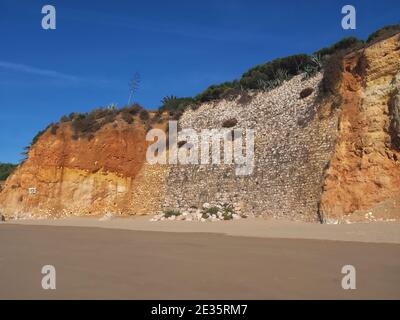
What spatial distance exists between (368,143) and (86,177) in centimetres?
2298

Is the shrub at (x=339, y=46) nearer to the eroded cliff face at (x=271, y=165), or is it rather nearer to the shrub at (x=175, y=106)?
the eroded cliff face at (x=271, y=165)

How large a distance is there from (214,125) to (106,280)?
26655 millimetres

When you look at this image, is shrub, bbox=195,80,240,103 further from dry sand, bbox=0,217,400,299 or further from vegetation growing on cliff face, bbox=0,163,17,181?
vegetation growing on cliff face, bbox=0,163,17,181

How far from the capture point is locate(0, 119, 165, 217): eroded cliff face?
3231 cm

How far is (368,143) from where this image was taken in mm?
18875

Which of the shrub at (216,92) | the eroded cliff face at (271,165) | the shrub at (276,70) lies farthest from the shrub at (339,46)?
the shrub at (216,92)

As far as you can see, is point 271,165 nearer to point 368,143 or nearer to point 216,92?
point 368,143

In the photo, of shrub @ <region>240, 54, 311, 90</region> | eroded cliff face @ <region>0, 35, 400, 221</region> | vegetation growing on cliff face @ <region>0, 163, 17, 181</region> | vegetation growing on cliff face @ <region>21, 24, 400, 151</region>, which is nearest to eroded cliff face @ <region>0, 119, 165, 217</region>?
eroded cliff face @ <region>0, 35, 400, 221</region>

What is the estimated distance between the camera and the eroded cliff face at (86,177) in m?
32.3

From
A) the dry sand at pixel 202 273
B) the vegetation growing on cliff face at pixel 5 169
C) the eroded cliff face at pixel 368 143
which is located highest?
the vegetation growing on cliff face at pixel 5 169

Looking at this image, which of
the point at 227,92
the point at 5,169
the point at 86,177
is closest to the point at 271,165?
the point at 227,92

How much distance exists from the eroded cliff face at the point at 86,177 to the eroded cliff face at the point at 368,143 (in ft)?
50.6

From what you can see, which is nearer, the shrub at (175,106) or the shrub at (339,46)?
the shrub at (339,46)

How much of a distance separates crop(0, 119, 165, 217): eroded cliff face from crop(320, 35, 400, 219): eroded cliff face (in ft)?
50.6
